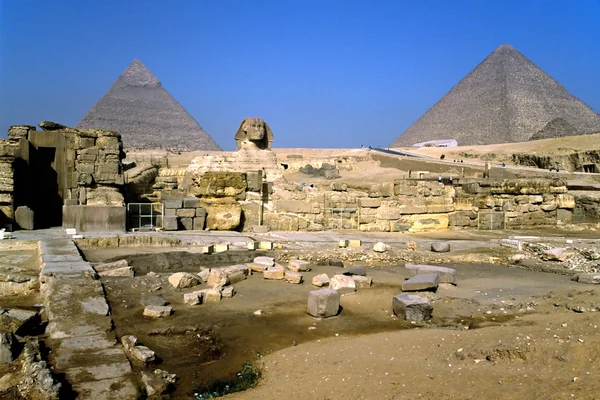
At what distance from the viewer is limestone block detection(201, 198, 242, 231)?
11.4m

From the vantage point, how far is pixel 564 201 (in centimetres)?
1293

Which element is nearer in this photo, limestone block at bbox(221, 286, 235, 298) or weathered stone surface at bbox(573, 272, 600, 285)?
limestone block at bbox(221, 286, 235, 298)

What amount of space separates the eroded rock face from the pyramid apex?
113m

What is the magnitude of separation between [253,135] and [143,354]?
70.3ft

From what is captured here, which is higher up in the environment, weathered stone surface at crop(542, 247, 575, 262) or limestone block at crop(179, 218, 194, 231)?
limestone block at crop(179, 218, 194, 231)

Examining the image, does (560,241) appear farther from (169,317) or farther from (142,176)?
(142,176)

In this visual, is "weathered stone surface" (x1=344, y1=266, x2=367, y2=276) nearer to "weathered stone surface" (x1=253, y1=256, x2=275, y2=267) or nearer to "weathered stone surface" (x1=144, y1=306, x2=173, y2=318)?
"weathered stone surface" (x1=253, y1=256, x2=275, y2=267)

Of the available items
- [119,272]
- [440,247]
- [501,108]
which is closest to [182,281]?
[119,272]

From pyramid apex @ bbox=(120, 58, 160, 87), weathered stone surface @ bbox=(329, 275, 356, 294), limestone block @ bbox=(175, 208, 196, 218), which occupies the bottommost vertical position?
weathered stone surface @ bbox=(329, 275, 356, 294)

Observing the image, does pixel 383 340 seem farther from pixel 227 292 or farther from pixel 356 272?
pixel 356 272

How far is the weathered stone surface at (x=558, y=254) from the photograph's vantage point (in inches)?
336

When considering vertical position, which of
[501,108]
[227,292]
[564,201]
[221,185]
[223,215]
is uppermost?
[501,108]

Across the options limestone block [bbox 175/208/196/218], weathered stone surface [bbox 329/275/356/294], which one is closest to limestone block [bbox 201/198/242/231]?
limestone block [bbox 175/208/196/218]

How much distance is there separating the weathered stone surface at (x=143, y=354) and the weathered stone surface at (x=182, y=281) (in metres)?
2.12
